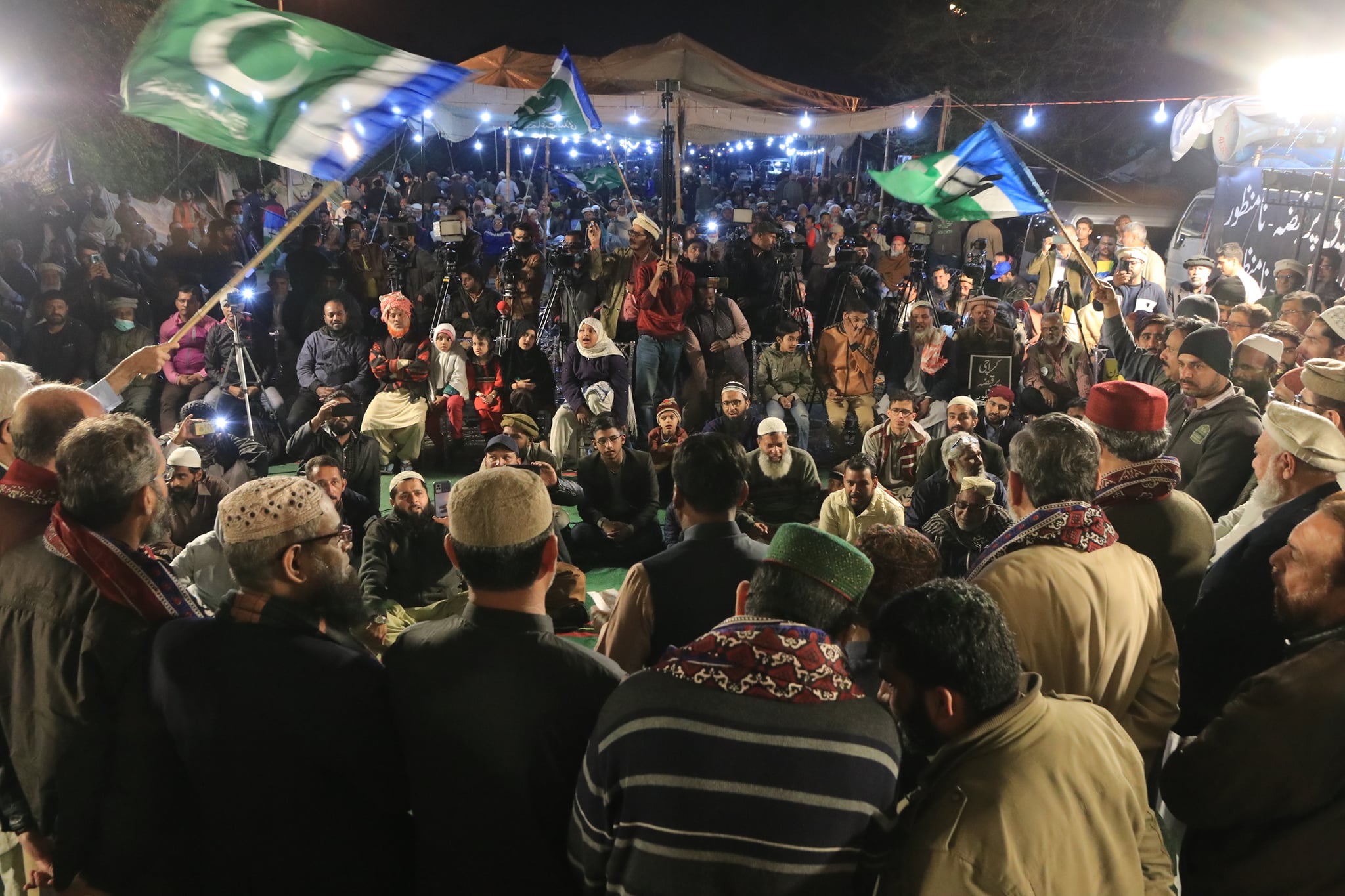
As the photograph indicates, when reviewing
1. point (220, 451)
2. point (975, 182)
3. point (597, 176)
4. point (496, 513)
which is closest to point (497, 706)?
point (496, 513)

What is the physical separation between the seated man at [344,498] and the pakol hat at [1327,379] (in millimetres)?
4444

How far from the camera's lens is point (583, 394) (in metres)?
7.42

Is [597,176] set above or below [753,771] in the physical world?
above

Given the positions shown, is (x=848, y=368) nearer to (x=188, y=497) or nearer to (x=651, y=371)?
(x=651, y=371)

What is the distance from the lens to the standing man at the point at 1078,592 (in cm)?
217

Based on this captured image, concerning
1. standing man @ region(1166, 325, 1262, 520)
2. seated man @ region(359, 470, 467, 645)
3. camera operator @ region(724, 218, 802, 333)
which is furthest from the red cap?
camera operator @ region(724, 218, 802, 333)

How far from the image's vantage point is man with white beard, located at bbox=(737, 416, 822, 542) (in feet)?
19.9

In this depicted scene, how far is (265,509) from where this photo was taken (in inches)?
76.9

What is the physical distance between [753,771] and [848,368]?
6724mm

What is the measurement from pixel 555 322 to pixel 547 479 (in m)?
4.37

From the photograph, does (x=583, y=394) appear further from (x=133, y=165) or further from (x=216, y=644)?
(x=133, y=165)

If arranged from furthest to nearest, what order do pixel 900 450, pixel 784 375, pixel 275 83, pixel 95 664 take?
pixel 784 375, pixel 900 450, pixel 275 83, pixel 95 664

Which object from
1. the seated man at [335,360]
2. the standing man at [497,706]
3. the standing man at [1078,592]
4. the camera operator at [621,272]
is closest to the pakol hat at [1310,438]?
the standing man at [1078,592]

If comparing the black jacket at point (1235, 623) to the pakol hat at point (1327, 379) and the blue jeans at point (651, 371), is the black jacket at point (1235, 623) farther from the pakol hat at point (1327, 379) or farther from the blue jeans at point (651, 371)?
the blue jeans at point (651, 371)
